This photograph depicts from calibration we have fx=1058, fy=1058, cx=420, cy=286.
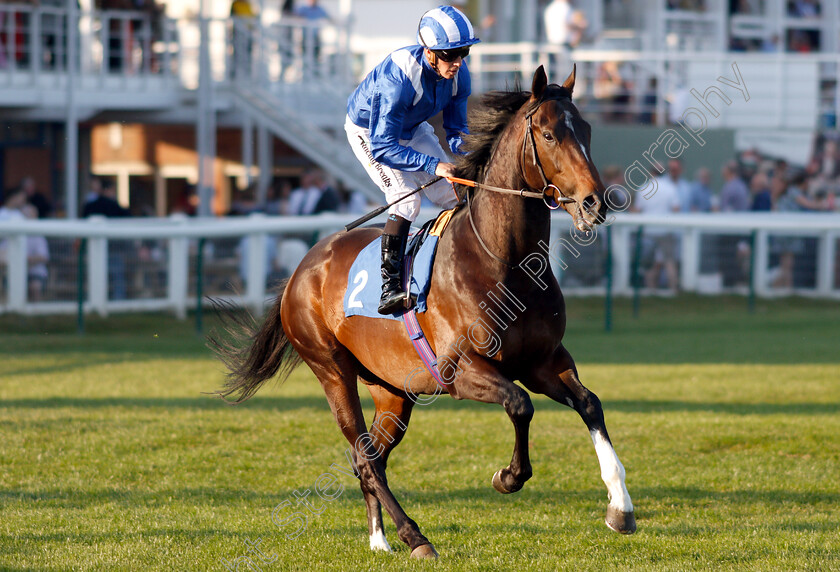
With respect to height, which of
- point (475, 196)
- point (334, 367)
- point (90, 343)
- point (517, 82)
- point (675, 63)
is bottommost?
point (90, 343)

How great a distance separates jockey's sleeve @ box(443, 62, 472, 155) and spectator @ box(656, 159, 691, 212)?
9.49 meters

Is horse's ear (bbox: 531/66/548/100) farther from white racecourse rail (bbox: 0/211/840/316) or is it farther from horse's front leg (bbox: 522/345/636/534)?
white racecourse rail (bbox: 0/211/840/316)

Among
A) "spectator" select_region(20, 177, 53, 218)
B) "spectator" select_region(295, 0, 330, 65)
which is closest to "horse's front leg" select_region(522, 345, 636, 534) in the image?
"spectator" select_region(20, 177, 53, 218)

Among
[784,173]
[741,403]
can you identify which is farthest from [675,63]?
[741,403]

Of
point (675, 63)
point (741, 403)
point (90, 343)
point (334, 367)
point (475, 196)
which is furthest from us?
point (675, 63)

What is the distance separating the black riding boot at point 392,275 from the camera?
432cm

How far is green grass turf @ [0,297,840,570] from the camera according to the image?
4.16 m

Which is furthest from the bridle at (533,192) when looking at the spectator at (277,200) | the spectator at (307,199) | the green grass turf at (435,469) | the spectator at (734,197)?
the spectator at (734,197)

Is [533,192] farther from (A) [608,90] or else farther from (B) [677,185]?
(A) [608,90]

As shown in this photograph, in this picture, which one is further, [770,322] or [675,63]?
[675,63]

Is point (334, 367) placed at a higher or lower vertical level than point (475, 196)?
lower

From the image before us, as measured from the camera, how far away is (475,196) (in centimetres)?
424

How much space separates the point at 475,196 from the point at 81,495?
2.41m

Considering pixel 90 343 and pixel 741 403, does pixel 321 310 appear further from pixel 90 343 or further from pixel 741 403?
pixel 90 343
